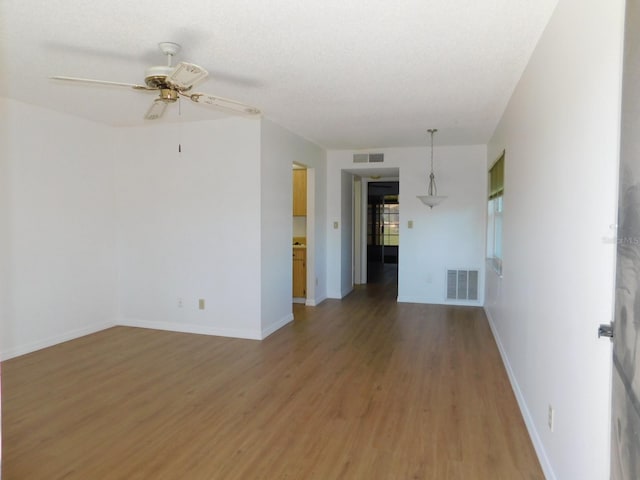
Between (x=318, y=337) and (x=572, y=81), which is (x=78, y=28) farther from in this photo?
(x=318, y=337)

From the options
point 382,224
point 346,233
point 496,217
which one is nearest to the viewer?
point 496,217

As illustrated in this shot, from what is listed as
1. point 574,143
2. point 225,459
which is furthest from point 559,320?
point 225,459

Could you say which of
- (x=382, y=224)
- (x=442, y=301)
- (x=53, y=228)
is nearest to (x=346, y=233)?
(x=442, y=301)

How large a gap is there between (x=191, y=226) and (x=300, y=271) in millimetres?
2048

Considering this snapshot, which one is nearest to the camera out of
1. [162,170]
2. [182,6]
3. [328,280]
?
[182,6]

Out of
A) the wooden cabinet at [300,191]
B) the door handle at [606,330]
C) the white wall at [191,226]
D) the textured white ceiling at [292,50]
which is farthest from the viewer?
the wooden cabinet at [300,191]

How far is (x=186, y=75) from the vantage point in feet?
7.60

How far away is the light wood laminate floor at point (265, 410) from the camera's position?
224 cm

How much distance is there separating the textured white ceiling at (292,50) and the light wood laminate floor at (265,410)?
2432mm

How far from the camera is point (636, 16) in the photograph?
1.07 meters

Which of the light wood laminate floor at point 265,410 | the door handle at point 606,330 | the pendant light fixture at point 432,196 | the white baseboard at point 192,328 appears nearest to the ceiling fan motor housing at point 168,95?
the light wood laminate floor at point 265,410

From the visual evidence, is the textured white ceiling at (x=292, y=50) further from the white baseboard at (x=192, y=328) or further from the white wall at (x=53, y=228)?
the white baseboard at (x=192, y=328)

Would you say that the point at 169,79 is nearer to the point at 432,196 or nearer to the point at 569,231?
the point at 569,231

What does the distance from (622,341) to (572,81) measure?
1185 millimetres
